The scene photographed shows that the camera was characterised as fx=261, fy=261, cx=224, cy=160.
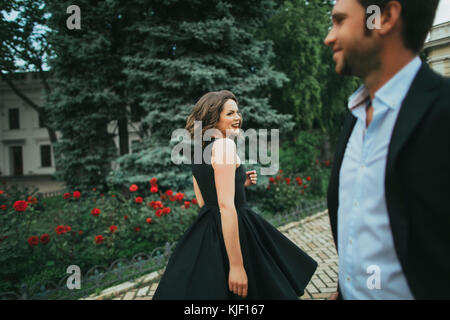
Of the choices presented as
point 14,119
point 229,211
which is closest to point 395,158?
point 229,211

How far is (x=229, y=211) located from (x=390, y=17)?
125 cm

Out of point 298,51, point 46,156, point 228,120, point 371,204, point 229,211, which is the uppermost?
point 298,51

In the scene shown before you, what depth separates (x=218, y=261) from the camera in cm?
173

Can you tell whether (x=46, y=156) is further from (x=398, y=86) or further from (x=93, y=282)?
(x=398, y=86)

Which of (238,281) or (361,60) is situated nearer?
(361,60)

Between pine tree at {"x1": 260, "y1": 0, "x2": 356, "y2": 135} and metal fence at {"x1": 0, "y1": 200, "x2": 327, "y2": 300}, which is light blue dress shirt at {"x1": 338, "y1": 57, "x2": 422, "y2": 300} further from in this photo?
pine tree at {"x1": 260, "y1": 0, "x2": 356, "y2": 135}

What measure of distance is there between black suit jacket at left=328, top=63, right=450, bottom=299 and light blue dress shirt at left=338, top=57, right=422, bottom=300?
0.06 m

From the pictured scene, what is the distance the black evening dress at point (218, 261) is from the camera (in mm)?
1677

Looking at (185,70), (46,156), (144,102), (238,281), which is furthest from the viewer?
(46,156)

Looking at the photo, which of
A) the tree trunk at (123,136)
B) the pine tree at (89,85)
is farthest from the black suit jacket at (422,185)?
the tree trunk at (123,136)

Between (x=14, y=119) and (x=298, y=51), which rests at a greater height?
(x=14, y=119)

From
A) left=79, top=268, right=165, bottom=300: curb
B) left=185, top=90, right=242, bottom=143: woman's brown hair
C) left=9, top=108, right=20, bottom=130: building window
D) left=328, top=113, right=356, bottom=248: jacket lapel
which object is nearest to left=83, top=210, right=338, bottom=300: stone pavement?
left=79, top=268, right=165, bottom=300: curb

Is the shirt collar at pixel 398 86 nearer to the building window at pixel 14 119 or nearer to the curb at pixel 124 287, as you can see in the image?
the curb at pixel 124 287

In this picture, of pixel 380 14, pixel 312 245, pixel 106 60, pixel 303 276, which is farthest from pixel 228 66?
pixel 380 14
